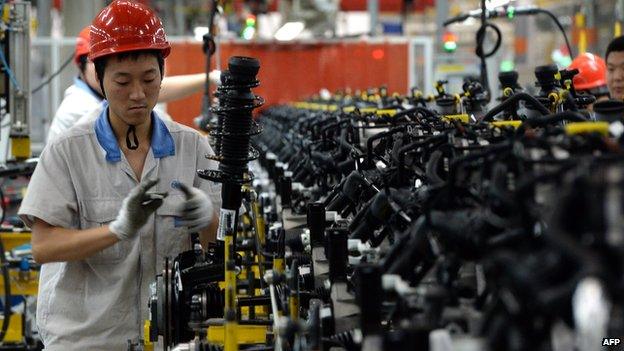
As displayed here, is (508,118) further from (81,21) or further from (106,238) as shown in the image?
(81,21)

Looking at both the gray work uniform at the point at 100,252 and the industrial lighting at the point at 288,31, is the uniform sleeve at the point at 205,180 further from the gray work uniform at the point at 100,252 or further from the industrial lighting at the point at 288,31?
the industrial lighting at the point at 288,31

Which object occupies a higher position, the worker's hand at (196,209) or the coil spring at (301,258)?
the worker's hand at (196,209)

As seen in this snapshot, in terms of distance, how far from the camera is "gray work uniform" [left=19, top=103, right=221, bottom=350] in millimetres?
3211

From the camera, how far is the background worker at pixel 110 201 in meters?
3.14

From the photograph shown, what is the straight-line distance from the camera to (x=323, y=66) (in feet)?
43.2

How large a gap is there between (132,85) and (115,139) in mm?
212

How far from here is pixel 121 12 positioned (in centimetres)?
333

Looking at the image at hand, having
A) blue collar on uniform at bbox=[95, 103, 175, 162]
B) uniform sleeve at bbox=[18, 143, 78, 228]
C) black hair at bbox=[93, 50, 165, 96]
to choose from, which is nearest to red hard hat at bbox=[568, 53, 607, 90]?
Answer: blue collar on uniform at bbox=[95, 103, 175, 162]

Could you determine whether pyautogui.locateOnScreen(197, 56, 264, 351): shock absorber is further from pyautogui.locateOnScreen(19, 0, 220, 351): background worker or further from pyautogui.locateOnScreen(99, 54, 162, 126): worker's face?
pyautogui.locateOnScreen(99, 54, 162, 126): worker's face

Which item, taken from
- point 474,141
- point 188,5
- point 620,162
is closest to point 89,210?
point 474,141

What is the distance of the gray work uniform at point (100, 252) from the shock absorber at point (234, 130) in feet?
0.87

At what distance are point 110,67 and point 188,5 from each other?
55.7 feet

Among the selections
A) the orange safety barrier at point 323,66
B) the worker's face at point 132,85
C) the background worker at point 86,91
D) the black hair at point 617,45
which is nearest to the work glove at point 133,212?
the worker's face at point 132,85

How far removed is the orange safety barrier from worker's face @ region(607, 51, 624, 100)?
291 inches
